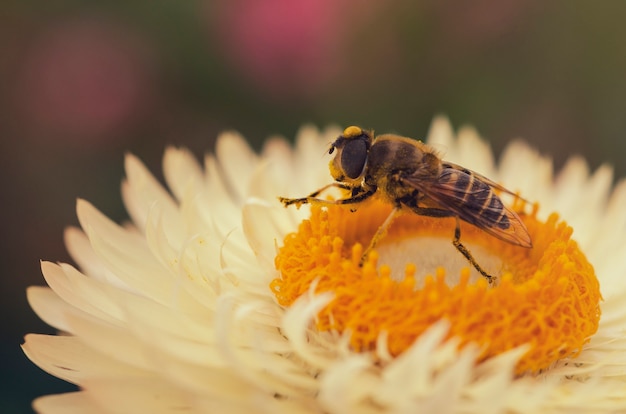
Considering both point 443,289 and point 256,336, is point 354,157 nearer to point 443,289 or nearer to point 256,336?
point 443,289

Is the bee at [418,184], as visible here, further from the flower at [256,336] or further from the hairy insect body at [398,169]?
the flower at [256,336]

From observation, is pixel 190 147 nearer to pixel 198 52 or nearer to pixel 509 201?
pixel 198 52

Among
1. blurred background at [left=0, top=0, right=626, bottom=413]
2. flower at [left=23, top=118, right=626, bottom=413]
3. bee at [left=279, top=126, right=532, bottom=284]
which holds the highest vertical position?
blurred background at [left=0, top=0, right=626, bottom=413]

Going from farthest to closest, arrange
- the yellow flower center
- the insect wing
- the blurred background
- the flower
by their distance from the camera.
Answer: the blurred background < the insect wing < the yellow flower center < the flower

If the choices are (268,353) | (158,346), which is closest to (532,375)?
(268,353)

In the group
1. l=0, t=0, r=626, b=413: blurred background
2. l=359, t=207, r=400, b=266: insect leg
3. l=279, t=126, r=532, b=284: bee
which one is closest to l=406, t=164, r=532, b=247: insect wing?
l=279, t=126, r=532, b=284: bee

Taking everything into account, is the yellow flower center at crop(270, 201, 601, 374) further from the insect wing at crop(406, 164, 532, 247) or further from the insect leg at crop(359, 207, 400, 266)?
the insect wing at crop(406, 164, 532, 247)

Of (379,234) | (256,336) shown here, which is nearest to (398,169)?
(379,234)
